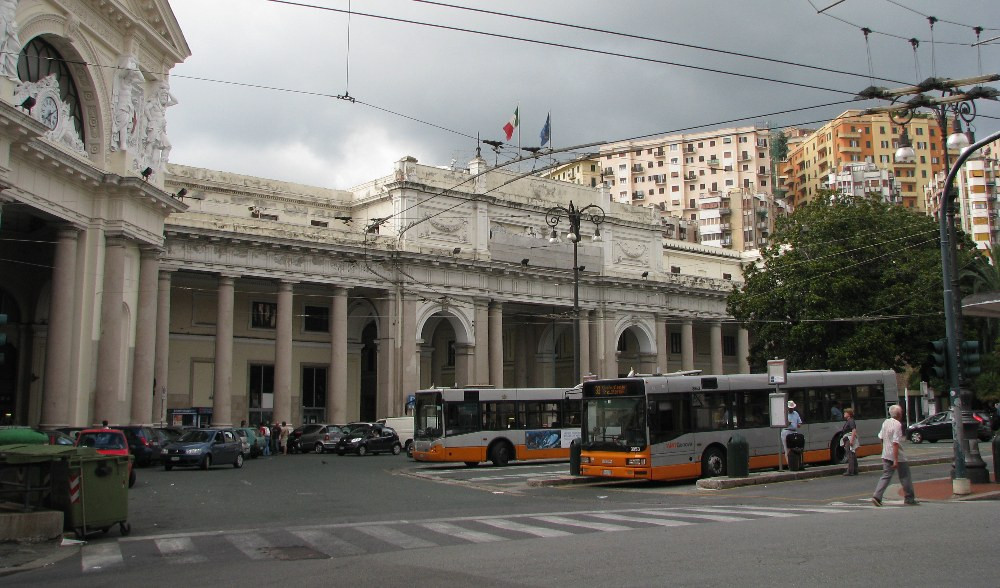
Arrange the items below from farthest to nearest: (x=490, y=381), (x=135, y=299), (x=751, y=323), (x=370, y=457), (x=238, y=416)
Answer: (x=490, y=381), (x=238, y=416), (x=751, y=323), (x=370, y=457), (x=135, y=299)

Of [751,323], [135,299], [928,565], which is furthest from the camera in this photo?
[751,323]

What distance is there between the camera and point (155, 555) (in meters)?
11.5

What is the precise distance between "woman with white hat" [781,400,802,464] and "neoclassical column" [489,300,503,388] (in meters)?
27.3

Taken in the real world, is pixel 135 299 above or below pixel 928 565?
above

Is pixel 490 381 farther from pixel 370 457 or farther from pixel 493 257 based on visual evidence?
pixel 370 457

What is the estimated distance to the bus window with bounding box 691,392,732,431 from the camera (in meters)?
21.8

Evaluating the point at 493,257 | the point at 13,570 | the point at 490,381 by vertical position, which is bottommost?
the point at 13,570

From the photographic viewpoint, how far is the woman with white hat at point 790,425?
22370 millimetres

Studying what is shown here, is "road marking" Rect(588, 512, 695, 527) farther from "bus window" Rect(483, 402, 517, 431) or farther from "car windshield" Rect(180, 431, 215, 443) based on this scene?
"car windshield" Rect(180, 431, 215, 443)

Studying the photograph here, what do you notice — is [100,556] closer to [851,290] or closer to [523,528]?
[523,528]

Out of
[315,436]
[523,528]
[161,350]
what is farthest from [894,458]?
[161,350]

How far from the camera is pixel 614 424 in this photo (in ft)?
69.7

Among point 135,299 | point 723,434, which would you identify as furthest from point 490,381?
point 723,434

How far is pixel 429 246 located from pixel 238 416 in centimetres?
1315
